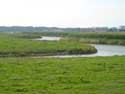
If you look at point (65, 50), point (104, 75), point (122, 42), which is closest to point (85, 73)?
point (104, 75)

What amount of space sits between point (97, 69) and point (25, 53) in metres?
27.5

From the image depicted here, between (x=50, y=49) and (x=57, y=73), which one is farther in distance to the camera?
(x=50, y=49)

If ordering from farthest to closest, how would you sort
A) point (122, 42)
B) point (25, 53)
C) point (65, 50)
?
1. point (122, 42)
2. point (65, 50)
3. point (25, 53)

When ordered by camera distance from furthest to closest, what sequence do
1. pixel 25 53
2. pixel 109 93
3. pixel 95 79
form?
pixel 25 53
pixel 95 79
pixel 109 93

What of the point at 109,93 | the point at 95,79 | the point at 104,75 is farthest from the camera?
the point at 104,75

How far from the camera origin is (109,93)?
16.0m

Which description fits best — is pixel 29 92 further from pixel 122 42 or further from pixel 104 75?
pixel 122 42

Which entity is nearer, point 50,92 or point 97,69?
point 50,92

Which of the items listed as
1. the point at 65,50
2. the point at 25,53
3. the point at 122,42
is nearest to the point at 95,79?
the point at 25,53

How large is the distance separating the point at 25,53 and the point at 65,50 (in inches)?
320

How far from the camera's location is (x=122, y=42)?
91.5 meters

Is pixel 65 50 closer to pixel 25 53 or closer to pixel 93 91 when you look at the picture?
pixel 25 53

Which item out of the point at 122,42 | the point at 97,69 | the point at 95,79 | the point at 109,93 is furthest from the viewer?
the point at 122,42

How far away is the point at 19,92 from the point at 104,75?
25.0 feet
